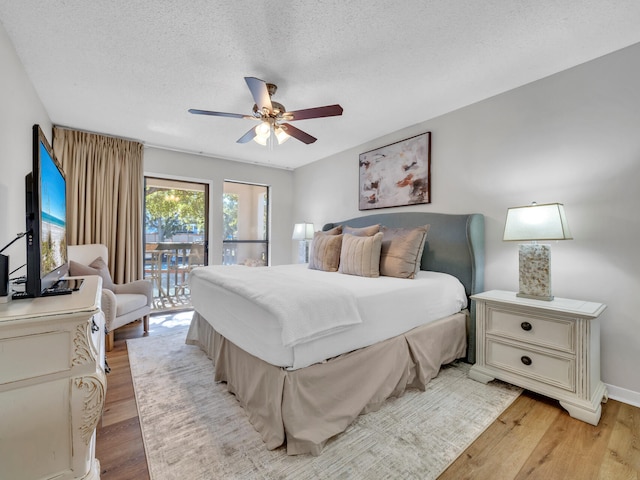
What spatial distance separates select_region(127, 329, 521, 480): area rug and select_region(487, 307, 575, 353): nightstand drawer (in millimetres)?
431

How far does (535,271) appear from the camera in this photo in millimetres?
2078

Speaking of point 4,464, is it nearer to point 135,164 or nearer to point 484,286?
point 484,286

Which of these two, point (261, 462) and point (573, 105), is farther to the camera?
point (573, 105)

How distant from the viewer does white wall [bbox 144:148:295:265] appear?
4133 mm

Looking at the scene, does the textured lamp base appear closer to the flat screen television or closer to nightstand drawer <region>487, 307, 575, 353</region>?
nightstand drawer <region>487, 307, 575, 353</region>

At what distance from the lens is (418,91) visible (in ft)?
8.29

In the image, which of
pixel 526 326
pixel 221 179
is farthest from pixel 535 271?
pixel 221 179

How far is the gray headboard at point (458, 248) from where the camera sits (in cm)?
255

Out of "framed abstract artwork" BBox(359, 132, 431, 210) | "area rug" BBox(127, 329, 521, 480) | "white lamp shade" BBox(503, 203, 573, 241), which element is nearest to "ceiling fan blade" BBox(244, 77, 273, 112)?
"framed abstract artwork" BBox(359, 132, 431, 210)

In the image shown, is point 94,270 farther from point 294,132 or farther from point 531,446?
point 531,446

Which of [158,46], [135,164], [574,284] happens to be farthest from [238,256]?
[574,284]

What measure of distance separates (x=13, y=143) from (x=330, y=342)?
2576 millimetres

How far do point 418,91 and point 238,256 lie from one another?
3802 mm

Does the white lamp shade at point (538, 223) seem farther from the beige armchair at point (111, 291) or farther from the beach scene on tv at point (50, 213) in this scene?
the beige armchair at point (111, 291)
